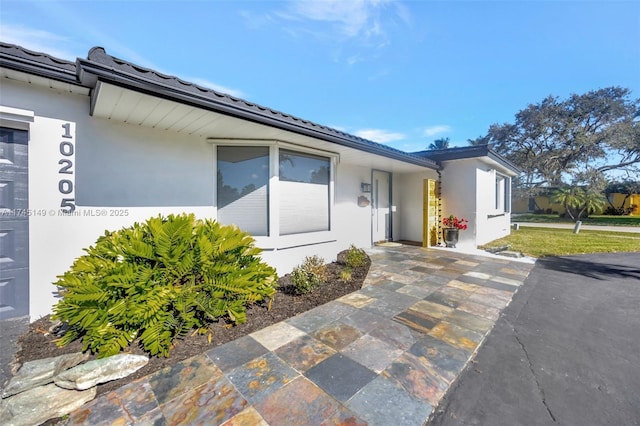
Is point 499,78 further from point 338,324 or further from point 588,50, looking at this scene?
point 338,324

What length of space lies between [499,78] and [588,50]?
2845mm

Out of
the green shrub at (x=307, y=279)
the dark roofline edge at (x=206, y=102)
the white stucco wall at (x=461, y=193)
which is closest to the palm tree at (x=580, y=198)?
the white stucco wall at (x=461, y=193)

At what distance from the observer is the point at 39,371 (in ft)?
7.15

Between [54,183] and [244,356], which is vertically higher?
[54,183]

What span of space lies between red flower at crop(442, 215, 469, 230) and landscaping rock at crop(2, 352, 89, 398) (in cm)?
939

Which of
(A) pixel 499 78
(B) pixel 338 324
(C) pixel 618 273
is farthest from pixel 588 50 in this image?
(B) pixel 338 324

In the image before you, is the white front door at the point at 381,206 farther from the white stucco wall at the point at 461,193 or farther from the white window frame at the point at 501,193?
the white window frame at the point at 501,193

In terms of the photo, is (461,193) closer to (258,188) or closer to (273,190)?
(273,190)

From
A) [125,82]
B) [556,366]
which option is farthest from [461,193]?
[125,82]

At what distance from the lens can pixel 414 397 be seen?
2029mm

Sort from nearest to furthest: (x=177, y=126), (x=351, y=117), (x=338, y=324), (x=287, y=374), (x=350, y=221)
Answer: (x=287, y=374)
(x=338, y=324)
(x=177, y=126)
(x=350, y=221)
(x=351, y=117)

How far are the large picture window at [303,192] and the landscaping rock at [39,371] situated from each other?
3.26m

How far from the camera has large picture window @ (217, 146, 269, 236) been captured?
4.74 m

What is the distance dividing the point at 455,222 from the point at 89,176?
9.56 m
